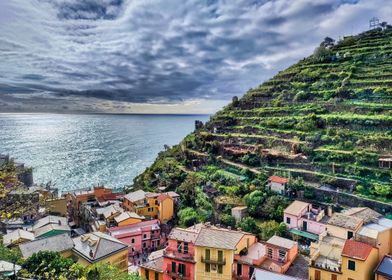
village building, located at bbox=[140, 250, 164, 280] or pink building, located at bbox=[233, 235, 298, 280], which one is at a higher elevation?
pink building, located at bbox=[233, 235, 298, 280]

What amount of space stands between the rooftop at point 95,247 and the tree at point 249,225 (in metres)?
12.5

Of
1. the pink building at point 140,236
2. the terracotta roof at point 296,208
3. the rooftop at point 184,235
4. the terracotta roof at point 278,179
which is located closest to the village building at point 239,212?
the terracotta roof at point 296,208

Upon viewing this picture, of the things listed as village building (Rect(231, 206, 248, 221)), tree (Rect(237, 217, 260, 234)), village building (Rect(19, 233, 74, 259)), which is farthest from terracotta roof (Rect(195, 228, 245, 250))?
village building (Rect(19, 233, 74, 259))

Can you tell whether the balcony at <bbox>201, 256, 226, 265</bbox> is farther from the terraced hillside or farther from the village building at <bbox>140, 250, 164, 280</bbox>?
the terraced hillside

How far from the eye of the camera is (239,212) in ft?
117

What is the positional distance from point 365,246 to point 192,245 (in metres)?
12.2

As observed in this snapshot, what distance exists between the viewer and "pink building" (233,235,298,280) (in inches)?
927

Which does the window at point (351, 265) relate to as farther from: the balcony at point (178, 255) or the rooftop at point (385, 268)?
the balcony at point (178, 255)

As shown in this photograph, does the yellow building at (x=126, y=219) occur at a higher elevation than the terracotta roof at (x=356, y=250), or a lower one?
lower

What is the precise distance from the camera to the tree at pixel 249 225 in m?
33.2

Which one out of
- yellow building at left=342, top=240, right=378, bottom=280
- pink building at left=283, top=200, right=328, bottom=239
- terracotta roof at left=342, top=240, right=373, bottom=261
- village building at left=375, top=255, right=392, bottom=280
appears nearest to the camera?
village building at left=375, top=255, right=392, bottom=280

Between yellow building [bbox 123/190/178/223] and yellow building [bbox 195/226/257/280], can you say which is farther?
yellow building [bbox 123/190/178/223]

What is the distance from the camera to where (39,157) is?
104562 mm

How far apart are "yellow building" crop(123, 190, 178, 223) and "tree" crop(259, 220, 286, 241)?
1508 centimetres
